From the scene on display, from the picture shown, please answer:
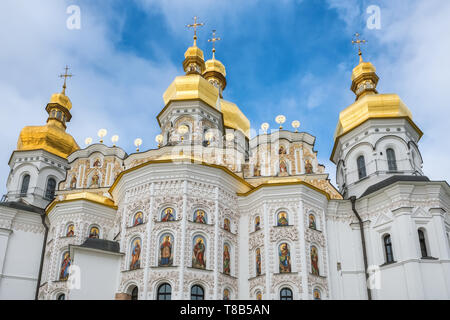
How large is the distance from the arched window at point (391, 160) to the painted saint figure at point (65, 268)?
14.3m

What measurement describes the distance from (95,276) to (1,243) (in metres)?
5.72

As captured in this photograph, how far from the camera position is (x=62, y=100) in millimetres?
30031

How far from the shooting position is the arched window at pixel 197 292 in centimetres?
1645

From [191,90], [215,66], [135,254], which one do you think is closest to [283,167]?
[191,90]

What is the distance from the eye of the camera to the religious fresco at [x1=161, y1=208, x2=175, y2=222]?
17650 millimetres

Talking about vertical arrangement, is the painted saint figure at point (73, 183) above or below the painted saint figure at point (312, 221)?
above

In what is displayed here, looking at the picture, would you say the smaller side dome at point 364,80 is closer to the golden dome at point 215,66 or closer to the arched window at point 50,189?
the golden dome at point 215,66

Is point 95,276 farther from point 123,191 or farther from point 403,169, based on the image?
point 403,169

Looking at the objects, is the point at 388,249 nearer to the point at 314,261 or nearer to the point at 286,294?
the point at 314,261

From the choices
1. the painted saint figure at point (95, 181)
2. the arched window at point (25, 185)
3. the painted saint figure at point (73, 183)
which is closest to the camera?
the painted saint figure at point (95, 181)

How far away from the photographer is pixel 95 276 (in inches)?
672

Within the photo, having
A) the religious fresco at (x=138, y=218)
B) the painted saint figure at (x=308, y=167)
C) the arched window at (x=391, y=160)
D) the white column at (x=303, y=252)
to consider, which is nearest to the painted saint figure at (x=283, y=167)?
the painted saint figure at (x=308, y=167)

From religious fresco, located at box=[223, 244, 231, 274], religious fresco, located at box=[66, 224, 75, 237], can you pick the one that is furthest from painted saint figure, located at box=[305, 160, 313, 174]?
religious fresco, located at box=[66, 224, 75, 237]
